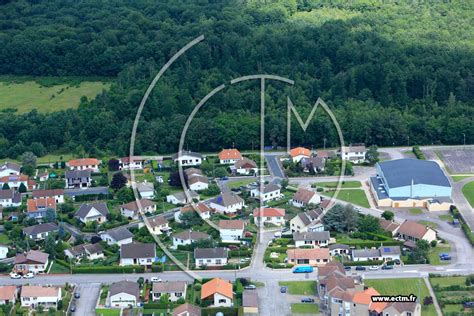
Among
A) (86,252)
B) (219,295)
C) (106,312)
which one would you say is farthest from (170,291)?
(86,252)

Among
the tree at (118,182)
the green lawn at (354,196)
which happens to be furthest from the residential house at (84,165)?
the green lawn at (354,196)

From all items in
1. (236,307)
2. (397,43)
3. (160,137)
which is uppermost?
(397,43)

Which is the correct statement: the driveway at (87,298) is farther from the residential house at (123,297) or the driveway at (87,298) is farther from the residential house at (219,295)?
the residential house at (219,295)

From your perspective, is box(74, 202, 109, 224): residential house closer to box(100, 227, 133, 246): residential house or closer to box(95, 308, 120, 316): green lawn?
box(100, 227, 133, 246): residential house

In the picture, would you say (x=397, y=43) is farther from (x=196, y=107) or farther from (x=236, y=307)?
(x=236, y=307)

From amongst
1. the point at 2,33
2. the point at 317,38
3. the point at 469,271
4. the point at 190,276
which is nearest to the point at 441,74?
the point at 317,38

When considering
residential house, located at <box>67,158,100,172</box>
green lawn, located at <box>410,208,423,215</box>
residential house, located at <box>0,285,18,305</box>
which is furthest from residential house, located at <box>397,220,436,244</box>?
residential house, located at <box>67,158,100,172</box>

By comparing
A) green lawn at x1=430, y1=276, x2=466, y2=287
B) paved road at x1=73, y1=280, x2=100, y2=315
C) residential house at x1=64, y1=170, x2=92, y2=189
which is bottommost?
paved road at x1=73, y1=280, x2=100, y2=315
